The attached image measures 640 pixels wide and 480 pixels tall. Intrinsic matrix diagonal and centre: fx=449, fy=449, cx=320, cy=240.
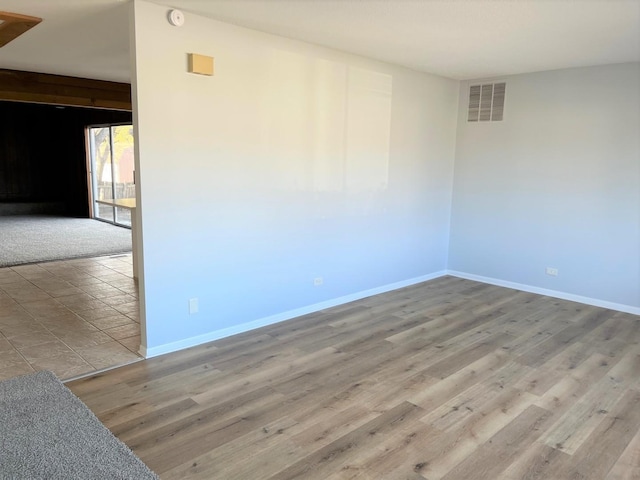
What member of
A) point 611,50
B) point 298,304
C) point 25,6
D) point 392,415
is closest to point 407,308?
point 298,304

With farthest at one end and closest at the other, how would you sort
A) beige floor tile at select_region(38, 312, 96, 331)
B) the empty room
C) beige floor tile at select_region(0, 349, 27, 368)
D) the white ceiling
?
beige floor tile at select_region(38, 312, 96, 331) < beige floor tile at select_region(0, 349, 27, 368) < the white ceiling < the empty room

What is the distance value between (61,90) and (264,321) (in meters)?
4.24

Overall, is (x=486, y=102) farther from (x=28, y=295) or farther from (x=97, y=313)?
(x=28, y=295)

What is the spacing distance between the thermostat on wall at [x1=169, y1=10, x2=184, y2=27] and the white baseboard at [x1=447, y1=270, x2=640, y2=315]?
449cm

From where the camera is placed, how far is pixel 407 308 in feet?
15.3

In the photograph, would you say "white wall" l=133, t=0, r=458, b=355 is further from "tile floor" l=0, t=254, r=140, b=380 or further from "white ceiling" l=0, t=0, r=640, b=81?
"tile floor" l=0, t=254, r=140, b=380

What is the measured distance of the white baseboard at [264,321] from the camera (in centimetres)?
344

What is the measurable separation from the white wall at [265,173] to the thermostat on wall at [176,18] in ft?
0.13

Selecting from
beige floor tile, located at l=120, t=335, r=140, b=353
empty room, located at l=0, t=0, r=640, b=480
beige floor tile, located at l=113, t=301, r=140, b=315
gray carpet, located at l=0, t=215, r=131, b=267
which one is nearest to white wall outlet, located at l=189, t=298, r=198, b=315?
empty room, located at l=0, t=0, r=640, b=480

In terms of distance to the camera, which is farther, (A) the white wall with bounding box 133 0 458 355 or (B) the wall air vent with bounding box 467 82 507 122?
(B) the wall air vent with bounding box 467 82 507 122

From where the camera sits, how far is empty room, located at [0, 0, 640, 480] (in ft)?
8.02

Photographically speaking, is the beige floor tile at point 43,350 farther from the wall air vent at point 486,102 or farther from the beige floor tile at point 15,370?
the wall air vent at point 486,102

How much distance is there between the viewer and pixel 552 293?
518 cm

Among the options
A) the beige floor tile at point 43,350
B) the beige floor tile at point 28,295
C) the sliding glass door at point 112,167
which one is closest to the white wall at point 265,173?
the beige floor tile at point 43,350
